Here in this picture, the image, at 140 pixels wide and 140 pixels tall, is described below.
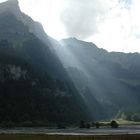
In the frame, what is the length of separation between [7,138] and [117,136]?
14.0 meters

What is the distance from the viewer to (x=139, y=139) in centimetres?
5356

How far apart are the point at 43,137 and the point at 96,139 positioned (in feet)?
22.8

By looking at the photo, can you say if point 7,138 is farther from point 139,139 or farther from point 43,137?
point 139,139

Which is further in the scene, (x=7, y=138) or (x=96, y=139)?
(x=7, y=138)

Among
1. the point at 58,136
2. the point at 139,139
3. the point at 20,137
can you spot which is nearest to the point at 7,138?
the point at 20,137

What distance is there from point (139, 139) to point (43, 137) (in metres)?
12.0

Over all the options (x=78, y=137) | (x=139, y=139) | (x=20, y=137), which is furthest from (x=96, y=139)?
(x=20, y=137)

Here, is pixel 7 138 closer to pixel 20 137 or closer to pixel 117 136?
pixel 20 137

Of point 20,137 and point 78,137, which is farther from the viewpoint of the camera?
point 20,137

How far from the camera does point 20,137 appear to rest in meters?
53.8

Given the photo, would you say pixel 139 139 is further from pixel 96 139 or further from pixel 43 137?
pixel 43 137

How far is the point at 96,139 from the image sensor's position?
165 feet

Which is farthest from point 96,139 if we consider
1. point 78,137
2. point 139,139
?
point 139,139

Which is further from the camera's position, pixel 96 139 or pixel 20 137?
pixel 20 137
